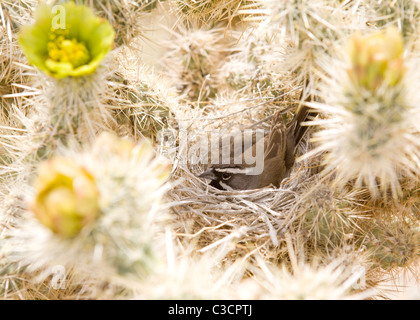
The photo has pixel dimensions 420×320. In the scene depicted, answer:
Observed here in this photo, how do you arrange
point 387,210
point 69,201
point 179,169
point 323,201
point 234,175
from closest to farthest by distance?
1. point 69,201
2. point 323,201
3. point 387,210
4. point 179,169
5. point 234,175

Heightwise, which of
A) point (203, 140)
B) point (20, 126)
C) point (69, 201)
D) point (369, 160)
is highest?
point (203, 140)

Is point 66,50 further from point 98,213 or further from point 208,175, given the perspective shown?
point 208,175

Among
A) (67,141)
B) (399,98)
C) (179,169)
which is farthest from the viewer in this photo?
(179,169)

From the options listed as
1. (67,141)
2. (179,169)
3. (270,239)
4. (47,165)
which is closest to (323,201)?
(270,239)

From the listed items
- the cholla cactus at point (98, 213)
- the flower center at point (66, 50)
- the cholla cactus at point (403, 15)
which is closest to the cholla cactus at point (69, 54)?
the flower center at point (66, 50)
